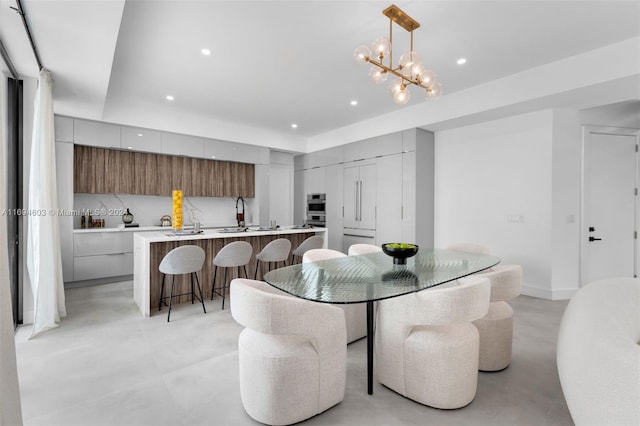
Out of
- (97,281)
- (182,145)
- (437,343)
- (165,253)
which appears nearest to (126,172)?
(182,145)

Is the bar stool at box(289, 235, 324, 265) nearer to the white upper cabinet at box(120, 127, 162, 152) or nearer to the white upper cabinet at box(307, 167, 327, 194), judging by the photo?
the white upper cabinet at box(307, 167, 327, 194)

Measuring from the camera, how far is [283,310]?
1.59 m

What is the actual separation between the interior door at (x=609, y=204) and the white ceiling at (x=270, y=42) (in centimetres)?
174

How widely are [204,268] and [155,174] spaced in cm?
245

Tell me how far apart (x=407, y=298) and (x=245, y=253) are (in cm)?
225

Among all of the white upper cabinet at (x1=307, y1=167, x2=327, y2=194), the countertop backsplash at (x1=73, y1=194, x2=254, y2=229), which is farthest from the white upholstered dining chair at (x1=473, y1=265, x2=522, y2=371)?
the countertop backsplash at (x1=73, y1=194, x2=254, y2=229)

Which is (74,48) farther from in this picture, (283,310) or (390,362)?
(390,362)

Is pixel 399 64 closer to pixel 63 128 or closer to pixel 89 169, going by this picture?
pixel 63 128

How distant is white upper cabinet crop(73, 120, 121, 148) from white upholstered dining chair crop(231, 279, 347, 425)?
437cm

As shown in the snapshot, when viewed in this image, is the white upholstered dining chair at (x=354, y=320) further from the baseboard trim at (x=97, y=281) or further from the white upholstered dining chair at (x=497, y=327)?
the baseboard trim at (x=97, y=281)

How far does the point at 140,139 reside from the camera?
505 centimetres

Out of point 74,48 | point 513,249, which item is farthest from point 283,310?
point 513,249

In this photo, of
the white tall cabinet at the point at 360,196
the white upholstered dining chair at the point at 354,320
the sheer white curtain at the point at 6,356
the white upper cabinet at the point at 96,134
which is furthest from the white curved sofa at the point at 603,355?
the white upper cabinet at the point at 96,134

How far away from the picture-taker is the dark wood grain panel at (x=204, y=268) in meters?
3.56
